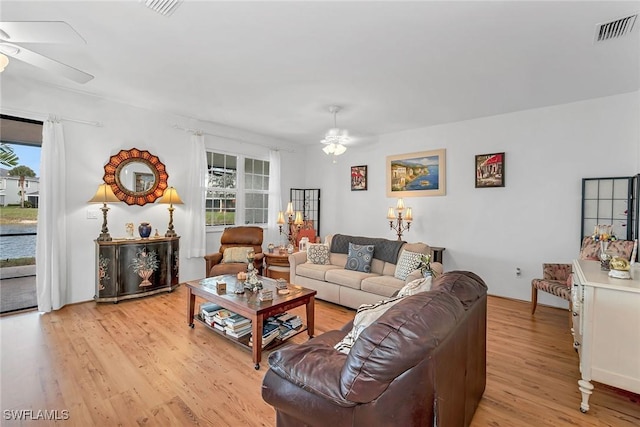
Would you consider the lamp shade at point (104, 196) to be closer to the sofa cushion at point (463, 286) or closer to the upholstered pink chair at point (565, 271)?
the sofa cushion at point (463, 286)

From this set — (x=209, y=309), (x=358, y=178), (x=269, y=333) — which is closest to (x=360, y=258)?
(x=269, y=333)

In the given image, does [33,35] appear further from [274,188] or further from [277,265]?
[274,188]

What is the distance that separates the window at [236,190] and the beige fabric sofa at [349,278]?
6.04 ft

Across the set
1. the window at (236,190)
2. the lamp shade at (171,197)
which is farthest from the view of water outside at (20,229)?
the window at (236,190)

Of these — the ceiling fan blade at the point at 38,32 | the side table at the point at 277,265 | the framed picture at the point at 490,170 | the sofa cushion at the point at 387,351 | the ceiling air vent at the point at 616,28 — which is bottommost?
the side table at the point at 277,265

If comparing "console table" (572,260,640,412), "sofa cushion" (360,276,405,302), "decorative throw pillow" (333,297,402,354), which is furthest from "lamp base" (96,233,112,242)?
"console table" (572,260,640,412)

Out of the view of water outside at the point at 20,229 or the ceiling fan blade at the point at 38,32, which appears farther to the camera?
the view of water outside at the point at 20,229

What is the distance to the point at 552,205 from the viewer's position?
12.9ft

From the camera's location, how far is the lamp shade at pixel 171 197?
438 centimetres

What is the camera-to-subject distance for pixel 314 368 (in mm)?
1323

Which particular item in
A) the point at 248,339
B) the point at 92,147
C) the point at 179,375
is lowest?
the point at 179,375

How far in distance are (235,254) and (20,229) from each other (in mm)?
3630

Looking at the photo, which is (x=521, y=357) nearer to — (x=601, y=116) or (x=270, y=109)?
(x=601, y=116)

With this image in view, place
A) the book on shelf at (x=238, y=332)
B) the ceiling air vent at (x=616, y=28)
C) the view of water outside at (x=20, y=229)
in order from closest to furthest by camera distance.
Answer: the ceiling air vent at (x=616, y=28) < the book on shelf at (x=238, y=332) < the view of water outside at (x=20, y=229)
